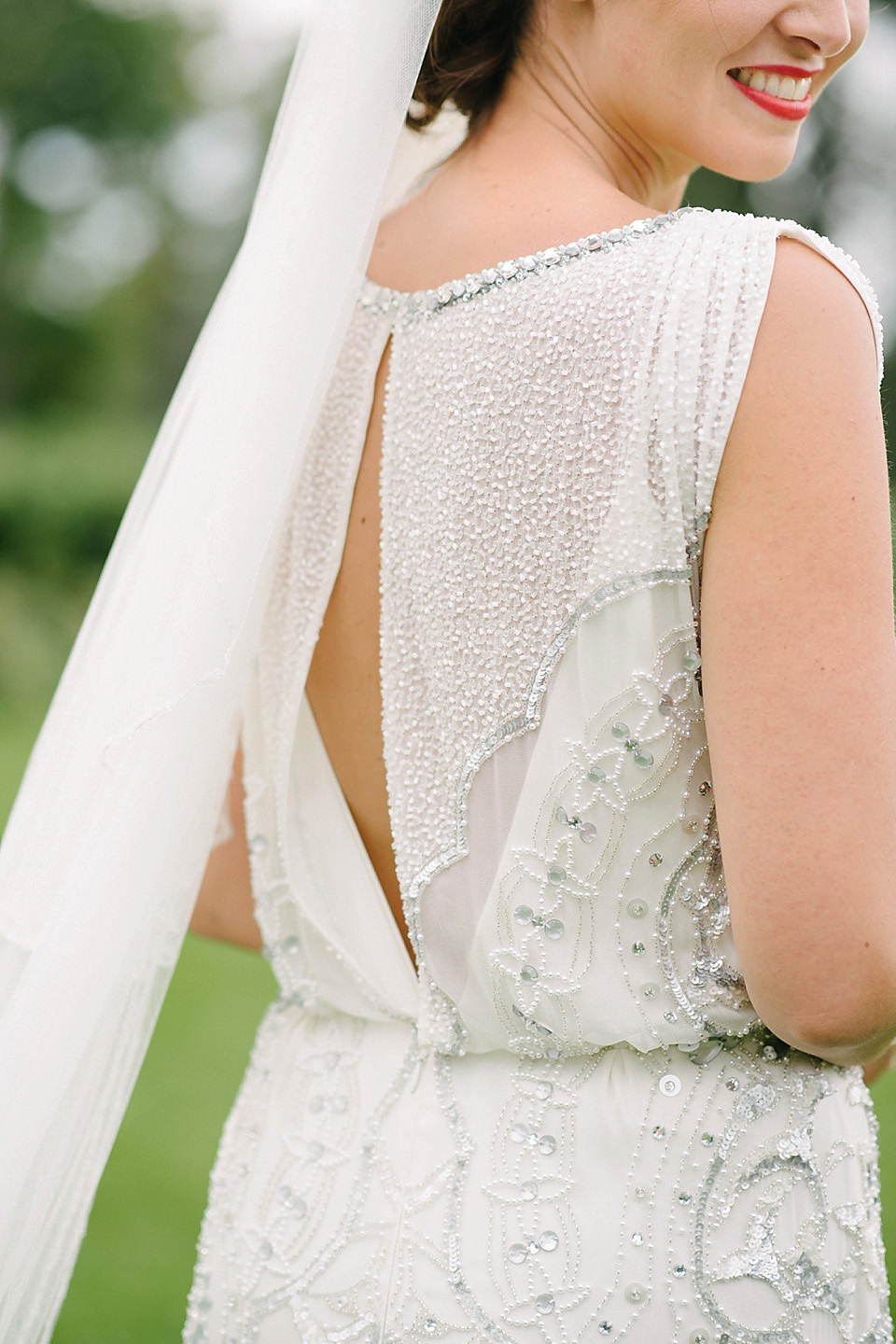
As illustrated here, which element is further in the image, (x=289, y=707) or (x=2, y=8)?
(x=2, y=8)

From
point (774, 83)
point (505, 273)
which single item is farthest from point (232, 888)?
point (774, 83)

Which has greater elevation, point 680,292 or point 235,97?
point 235,97

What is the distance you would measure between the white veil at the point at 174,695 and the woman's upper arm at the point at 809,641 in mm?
515

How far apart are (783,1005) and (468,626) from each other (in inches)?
17.8

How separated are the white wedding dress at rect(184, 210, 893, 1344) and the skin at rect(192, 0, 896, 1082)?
39mm

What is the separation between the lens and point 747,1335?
4.28ft

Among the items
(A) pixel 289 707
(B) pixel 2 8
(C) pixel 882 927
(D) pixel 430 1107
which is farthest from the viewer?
(B) pixel 2 8

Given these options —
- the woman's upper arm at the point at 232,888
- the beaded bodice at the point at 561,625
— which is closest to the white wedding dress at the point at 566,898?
the beaded bodice at the point at 561,625

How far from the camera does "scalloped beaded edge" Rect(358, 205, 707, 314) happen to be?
4.09 ft

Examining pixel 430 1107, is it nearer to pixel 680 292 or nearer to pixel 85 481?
pixel 680 292

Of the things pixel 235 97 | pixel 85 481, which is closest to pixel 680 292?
pixel 85 481

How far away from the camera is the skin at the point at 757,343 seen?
3.71 feet

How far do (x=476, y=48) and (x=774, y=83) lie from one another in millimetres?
329

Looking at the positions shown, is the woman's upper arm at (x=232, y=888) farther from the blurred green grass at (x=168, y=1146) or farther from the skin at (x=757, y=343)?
the blurred green grass at (x=168, y=1146)
